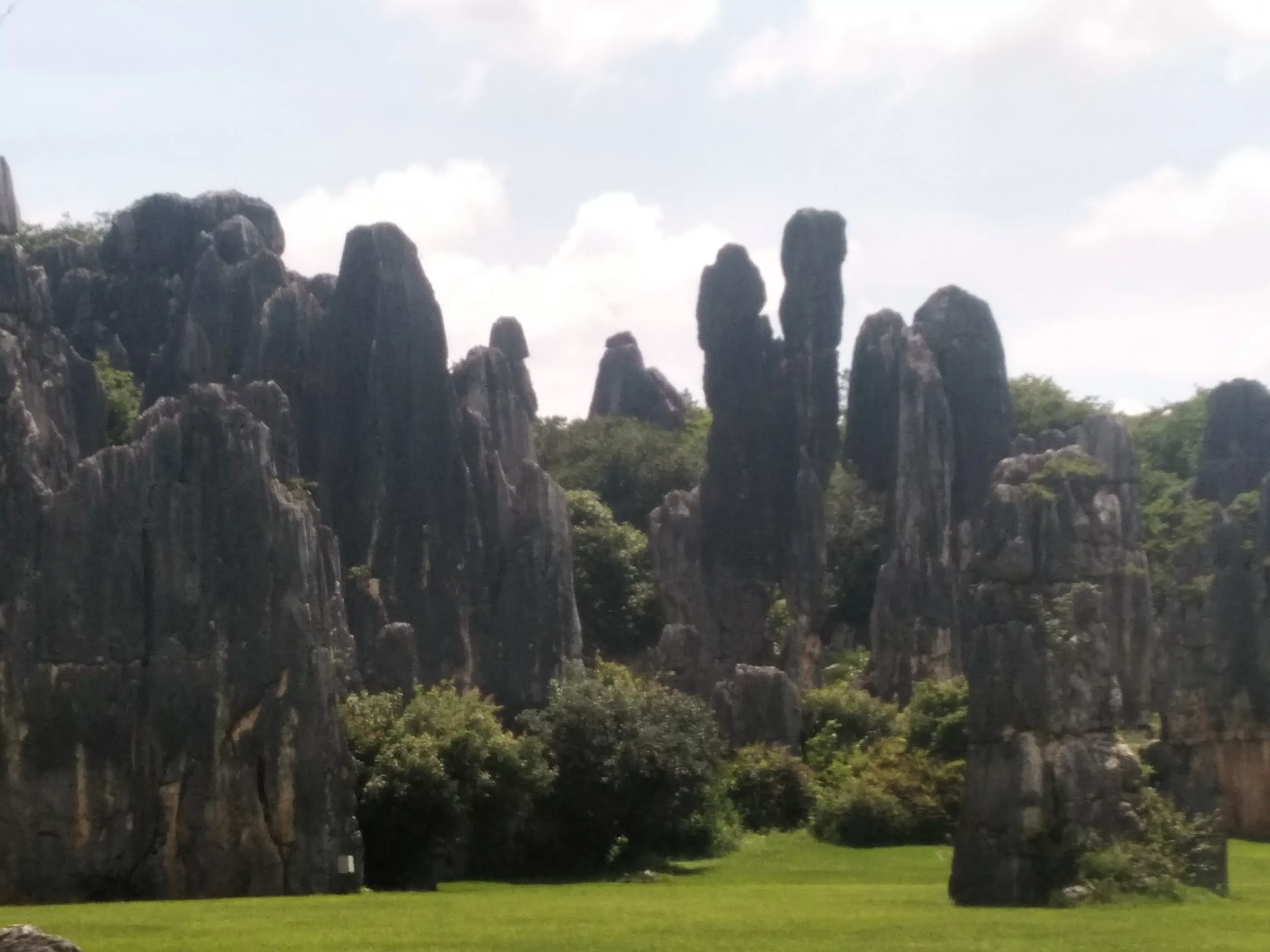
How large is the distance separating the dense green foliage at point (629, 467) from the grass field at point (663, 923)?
39.0 meters

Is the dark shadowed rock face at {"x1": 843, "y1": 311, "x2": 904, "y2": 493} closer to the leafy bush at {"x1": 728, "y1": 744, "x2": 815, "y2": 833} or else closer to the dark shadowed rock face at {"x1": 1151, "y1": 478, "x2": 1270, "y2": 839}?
the dark shadowed rock face at {"x1": 1151, "y1": 478, "x2": 1270, "y2": 839}

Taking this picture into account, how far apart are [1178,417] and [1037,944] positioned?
5286 centimetres

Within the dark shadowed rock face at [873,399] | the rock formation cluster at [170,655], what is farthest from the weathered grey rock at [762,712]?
the dark shadowed rock face at [873,399]

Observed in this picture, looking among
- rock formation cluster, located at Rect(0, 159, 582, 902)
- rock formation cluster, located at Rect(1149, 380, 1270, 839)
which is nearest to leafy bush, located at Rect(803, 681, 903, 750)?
rock formation cluster, located at Rect(1149, 380, 1270, 839)

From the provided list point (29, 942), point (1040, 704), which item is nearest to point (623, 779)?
point (1040, 704)

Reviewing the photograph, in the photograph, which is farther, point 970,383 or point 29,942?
point 970,383

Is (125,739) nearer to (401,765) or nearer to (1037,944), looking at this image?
(401,765)

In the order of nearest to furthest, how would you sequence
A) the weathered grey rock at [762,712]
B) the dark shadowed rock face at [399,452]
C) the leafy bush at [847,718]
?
the weathered grey rock at [762,712] < the leafy bush at [847,718] < the dark shadowed rock face at [399,452]

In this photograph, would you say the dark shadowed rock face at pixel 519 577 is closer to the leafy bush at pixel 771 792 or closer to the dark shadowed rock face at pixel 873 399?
the leafy bush at pixel 771 792

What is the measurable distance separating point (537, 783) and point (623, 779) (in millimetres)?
1825

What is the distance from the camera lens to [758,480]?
174 ft

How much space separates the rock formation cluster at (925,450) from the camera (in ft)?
157

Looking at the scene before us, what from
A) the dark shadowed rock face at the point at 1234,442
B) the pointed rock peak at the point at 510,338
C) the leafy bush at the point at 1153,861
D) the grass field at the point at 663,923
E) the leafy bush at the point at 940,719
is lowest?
the grass field at the point at 663,923

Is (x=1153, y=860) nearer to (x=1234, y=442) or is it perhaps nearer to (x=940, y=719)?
(x=940, y=719)
